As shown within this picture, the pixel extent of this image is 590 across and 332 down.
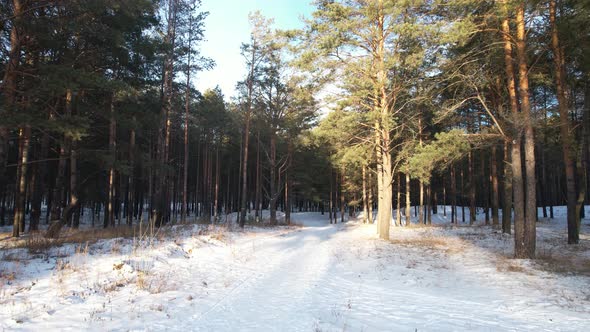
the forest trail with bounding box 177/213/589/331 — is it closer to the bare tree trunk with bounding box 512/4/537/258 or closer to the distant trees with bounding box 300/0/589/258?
the bare tree trunk with bounding box 512/4/537/258

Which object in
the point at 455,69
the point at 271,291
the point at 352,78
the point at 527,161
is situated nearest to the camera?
the point at 271,291

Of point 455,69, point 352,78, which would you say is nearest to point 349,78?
point 352,78

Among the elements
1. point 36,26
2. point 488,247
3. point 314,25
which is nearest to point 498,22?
point 314,25

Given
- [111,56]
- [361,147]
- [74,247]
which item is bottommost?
[74,247]

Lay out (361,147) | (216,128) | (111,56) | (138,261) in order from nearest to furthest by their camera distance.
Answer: (138,261), (111,56), (361,147), (216,128)

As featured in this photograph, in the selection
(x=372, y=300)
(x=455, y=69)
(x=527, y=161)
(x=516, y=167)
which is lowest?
(x=372, y=300)

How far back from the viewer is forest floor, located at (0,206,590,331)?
14.9ft

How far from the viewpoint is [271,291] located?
6.39 meters

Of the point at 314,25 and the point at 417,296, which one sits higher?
the point at 314,25

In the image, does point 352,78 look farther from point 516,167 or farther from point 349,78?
point 516,167

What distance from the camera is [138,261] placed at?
24.5ft

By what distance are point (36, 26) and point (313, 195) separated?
33.1 meters

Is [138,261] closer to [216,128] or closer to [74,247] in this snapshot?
[74,247]

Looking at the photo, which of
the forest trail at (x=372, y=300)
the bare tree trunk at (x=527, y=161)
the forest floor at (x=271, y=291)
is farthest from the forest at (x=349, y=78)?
the forest trail at (x=372, y=300)
